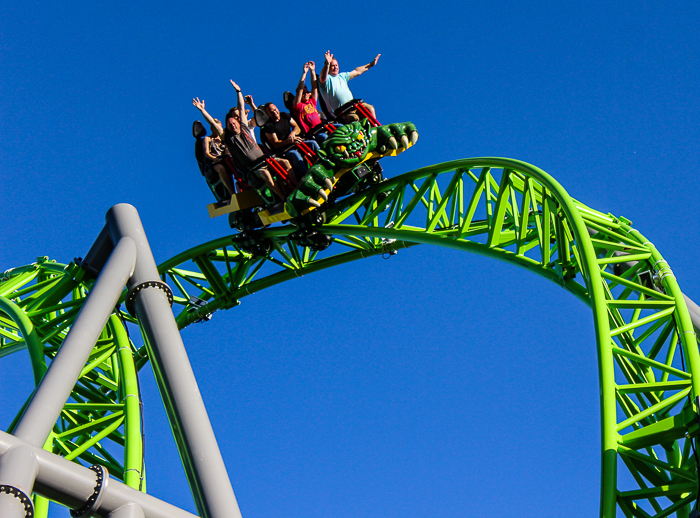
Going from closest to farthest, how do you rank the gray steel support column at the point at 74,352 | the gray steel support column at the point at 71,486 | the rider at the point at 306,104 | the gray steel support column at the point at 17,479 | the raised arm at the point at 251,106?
the gray steel support column at the point at 17,479 < the gray steel support column at the point at 71,486 < the gray steel support column at the point at 74,352 < the rider at the point at 306,104 < the raised arm at the point at 251,106

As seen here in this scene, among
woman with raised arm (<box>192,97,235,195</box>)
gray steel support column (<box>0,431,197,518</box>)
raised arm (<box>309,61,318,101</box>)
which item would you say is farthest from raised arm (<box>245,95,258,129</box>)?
gray steel support column (<box>0,431,197,518</box>)

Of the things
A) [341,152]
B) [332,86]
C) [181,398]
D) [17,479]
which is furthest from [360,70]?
[17,479]

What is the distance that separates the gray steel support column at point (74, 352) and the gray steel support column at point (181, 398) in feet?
0.55

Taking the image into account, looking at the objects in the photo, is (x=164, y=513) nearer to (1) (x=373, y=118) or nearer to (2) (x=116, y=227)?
(2) (x=116, y=227)

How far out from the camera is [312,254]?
454 inches

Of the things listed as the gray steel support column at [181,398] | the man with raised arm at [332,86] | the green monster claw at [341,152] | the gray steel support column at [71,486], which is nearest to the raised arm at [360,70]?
the man with raised arm at [332,86]

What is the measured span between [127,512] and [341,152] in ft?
21.5

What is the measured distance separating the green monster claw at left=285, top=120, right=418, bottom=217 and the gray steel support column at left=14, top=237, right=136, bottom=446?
4278mm

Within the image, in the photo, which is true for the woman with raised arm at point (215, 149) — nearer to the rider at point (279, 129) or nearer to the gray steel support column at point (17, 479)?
the rider at point (279, 129)

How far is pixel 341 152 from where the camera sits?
32.0 ft

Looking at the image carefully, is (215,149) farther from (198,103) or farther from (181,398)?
(181,398)

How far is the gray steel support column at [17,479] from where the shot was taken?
3.44 metres


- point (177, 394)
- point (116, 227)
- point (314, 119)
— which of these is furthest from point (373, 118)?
point (177, 394)

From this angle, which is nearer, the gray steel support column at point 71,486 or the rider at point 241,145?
the gray steel support column at point 71,486
